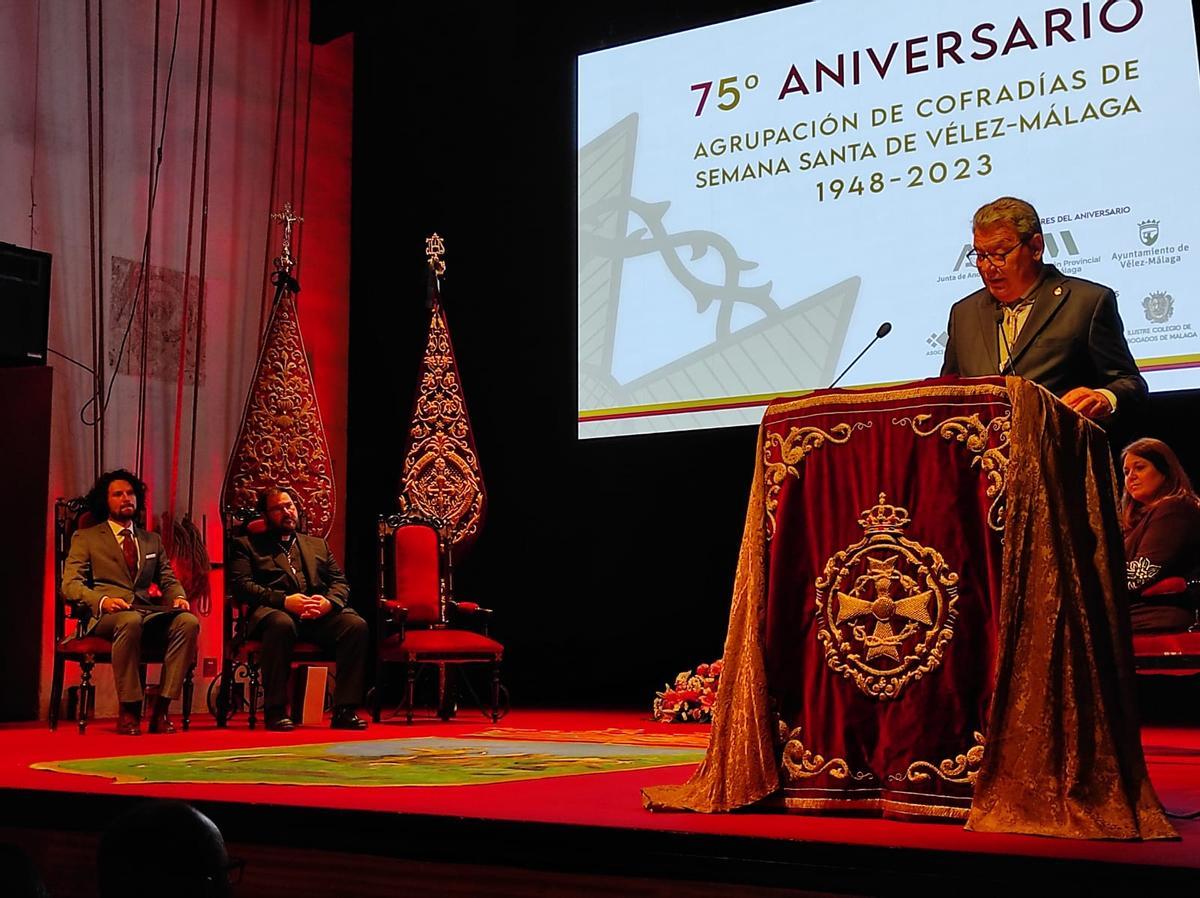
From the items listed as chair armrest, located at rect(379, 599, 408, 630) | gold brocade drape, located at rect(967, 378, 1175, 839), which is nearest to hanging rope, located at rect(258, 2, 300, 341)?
chair armrest, located at rect(379, 599, 408, 630)

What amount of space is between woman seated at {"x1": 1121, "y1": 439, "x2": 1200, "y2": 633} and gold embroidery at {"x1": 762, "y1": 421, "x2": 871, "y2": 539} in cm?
223

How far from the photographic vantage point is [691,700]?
20.4 ft

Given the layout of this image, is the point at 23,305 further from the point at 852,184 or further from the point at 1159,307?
the point at 1159,307

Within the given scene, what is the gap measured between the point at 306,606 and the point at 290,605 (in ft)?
0.23

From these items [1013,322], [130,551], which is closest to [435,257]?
[130,551]

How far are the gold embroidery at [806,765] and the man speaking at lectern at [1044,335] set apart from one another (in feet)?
3.06

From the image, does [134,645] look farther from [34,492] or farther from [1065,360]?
[1065,360]

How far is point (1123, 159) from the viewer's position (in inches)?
214

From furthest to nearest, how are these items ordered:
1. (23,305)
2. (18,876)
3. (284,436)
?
1. (284,436)
2. (23,305)
3. (18,876)

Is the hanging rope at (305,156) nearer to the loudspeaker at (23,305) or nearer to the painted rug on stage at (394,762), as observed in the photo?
the loudspeaker at (23,305)

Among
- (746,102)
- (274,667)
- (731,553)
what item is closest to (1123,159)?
(746,102)

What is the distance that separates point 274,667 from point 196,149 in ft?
10.8

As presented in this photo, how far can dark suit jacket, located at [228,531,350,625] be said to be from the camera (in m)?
5.68

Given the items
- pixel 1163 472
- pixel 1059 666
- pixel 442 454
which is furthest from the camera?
pixel 442 454
